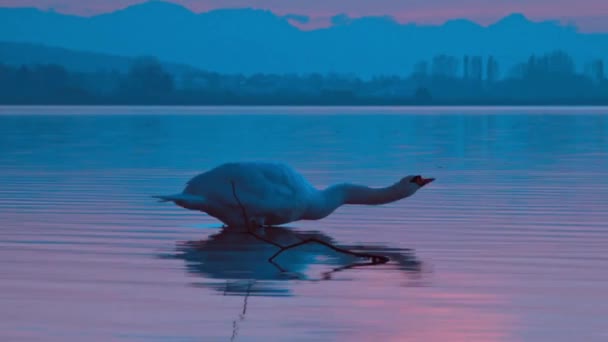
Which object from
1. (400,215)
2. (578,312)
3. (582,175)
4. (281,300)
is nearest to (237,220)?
(400,215)

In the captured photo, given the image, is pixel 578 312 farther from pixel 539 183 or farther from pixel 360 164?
pixel 360 164

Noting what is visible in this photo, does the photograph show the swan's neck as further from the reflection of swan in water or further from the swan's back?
the reflection of swan in water

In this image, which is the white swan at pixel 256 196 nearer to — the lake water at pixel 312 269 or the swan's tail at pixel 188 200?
the swan's tail at pixel 188 200

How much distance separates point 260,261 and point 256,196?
118 inches

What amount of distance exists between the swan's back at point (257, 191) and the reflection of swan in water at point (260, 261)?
1.08 ft

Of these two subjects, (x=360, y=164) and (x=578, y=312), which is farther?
(x=360, y=164)

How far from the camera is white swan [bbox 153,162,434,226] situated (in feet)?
63.1

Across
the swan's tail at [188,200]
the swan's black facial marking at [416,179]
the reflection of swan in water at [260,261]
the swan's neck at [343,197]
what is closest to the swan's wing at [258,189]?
the swan's tail at [188,200]

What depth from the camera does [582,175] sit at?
3347 cm

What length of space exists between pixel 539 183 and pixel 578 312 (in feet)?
59.6

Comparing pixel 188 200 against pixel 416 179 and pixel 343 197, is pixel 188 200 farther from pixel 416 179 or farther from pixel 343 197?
pixel 416 179

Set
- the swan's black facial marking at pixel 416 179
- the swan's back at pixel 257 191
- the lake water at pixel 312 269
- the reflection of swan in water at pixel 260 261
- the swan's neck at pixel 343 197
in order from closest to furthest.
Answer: the lake water at pixel 312 269 < the reflection of swan in water at pixel 260 261 < the swan's back at pixel 257 191 < the swan's neck at pixel 343 197 < the swan's black facial marking at pixel 416 179

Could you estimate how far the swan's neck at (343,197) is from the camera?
65.0ft

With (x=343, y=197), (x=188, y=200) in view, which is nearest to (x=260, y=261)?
(x=188, y=200)
